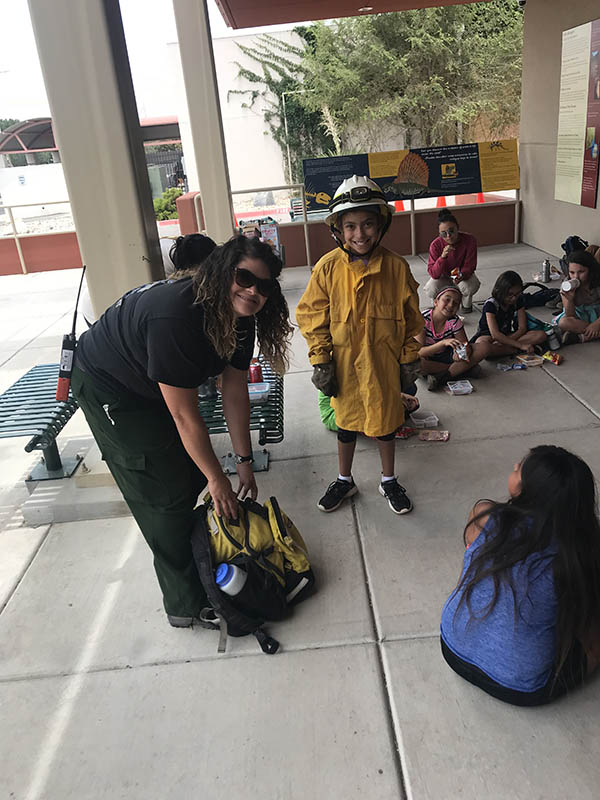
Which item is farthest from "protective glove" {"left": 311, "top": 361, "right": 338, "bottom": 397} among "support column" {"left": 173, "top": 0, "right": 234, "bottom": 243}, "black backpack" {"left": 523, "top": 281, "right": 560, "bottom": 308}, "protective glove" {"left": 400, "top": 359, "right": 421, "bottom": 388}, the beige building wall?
the beige building wall

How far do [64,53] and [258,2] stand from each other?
7.16 meters

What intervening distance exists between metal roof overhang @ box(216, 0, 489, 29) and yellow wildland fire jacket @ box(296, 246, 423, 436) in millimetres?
7384

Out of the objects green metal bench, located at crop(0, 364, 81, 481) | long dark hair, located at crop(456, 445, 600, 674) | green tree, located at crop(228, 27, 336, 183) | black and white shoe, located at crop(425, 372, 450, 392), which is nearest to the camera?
long dark hair, located at crop(456, 445, 600, 674)

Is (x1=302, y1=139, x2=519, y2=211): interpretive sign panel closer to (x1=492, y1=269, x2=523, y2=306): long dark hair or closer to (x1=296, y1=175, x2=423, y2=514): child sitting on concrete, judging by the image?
(x1=492, y1=269, x2=523, y2=306): long dark hair

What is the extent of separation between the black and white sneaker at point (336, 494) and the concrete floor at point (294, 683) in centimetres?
6

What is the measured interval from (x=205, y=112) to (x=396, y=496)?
4.91 meters

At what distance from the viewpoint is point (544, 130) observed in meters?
9.00

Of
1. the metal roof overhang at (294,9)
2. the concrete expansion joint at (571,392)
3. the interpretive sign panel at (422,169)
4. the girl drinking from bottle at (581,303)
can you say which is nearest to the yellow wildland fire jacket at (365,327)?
the concrete expansion joint at (571,392)

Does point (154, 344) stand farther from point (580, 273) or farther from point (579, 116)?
point (579, 116)

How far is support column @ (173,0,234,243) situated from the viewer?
6.03 metres

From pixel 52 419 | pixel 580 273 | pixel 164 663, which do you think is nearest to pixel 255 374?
pixel 52 419

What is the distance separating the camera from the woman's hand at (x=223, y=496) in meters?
2.36

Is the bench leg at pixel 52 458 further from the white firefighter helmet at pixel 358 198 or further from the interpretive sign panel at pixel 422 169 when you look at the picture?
the interpretive sign panel at pixel 422 169

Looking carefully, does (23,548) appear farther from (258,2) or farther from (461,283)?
(258,2)
